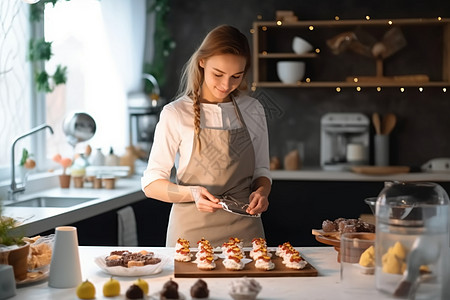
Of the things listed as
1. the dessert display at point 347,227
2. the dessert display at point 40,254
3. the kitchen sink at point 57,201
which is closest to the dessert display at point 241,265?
the dessert display at point 347,227

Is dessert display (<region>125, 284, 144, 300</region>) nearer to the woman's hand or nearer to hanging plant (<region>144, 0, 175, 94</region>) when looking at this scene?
the woman's hand

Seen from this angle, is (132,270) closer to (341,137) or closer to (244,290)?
(244,290)

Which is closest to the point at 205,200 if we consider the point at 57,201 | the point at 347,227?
the point at 347,227

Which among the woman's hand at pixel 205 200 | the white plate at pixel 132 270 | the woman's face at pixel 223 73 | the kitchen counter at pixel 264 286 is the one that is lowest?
the kitchen counter at pixel 264 286

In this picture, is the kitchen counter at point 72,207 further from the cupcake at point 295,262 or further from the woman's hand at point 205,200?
the cupcake at point 295,262

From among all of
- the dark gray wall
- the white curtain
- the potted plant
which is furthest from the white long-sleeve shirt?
the dark gray wall

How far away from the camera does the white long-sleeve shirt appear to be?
8.74 ft

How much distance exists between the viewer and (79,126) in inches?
154

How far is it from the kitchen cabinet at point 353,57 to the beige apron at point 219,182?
2533 millimetres

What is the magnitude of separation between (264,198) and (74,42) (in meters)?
2.52

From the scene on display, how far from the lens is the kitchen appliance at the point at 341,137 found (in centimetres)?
528

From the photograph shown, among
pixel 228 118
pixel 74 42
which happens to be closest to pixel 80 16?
pixel 74 42

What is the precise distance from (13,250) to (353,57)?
4.05 meters

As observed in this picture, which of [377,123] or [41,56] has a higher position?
[41,56]
